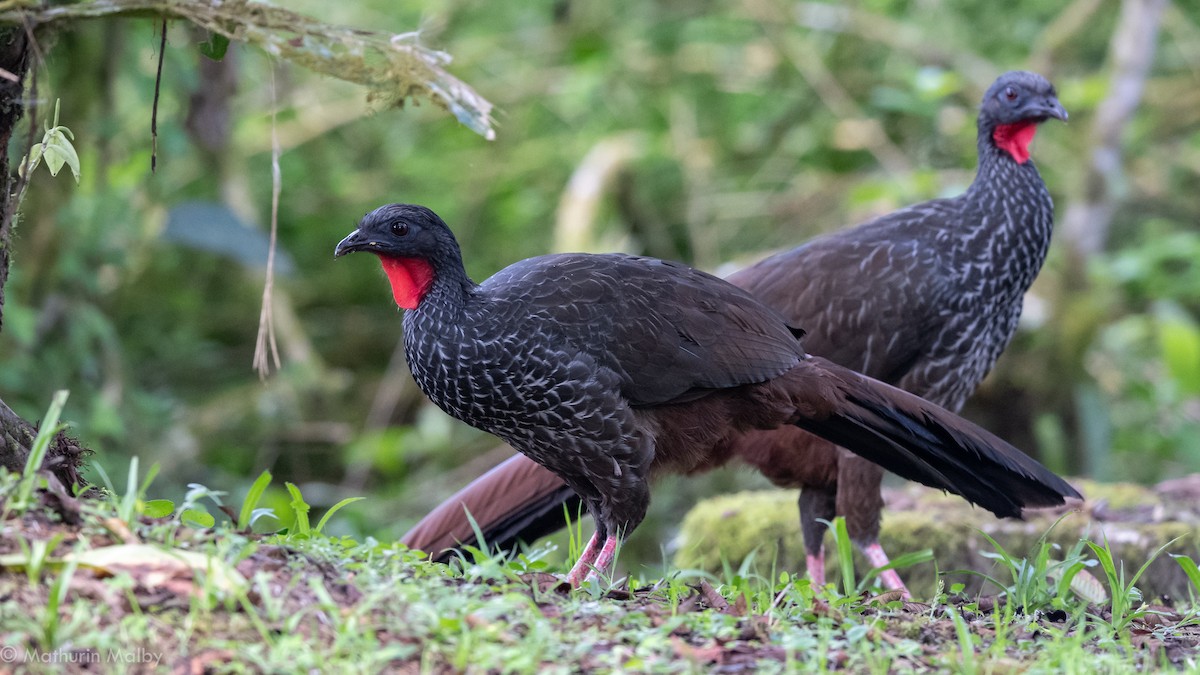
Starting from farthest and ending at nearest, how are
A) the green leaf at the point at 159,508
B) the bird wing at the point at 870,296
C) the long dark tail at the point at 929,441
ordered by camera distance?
the bird wing at the point at 870,296 → the long dark tail at the point at 929,441 → the green leaf at the point at 159,508

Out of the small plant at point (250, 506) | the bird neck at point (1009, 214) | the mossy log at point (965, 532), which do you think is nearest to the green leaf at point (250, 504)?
the small plant at point (250, 506)

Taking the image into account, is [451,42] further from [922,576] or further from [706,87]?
[922,576]

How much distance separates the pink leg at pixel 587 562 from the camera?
10.9ft

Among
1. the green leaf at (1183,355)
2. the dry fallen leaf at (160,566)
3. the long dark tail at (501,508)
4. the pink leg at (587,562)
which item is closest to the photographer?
the dry fallen leaf at (160,566)

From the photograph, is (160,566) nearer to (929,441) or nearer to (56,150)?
(56,150)

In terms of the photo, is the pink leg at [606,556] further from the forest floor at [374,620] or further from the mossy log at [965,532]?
the mossy log at [965,532]

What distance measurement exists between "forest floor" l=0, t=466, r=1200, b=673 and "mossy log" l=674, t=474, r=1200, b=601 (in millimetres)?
1764

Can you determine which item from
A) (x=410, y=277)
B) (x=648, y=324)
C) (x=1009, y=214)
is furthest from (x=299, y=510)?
(x=1009, y=214)

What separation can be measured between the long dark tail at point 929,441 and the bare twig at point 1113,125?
161 inches

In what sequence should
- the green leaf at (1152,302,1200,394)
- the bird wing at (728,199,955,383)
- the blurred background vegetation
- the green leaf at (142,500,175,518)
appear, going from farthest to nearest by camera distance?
the green leaf at (1152,302,1200,394) → the blurred background vegetation → the bird wing at (728,199,955,383) → the green leaf at (142,500,175,518)

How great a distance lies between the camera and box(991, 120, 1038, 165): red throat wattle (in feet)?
15.6

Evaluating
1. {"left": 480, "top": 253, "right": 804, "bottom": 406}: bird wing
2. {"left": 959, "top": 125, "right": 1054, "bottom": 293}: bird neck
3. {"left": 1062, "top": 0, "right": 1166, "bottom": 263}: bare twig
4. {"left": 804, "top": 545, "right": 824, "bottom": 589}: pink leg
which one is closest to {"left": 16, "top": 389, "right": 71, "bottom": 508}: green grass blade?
{"left": 480, "top": 253, "right": 804, "bottom": 406}: bird wing

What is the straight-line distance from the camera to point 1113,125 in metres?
7.12

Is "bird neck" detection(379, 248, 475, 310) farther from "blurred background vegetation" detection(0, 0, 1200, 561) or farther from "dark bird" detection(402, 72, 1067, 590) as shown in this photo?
"blurred background vegetation" detection(0, 0, 1200, 561)
